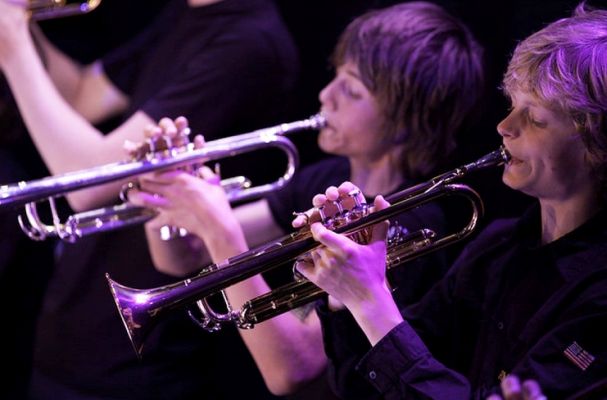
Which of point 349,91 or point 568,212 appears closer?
point 568,212


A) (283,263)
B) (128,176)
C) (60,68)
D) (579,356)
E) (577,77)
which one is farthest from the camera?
(60,68)

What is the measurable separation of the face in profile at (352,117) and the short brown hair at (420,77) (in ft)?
0.07

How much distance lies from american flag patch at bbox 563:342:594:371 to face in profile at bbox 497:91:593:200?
0.89ft

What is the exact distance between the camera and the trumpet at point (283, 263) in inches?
61.2

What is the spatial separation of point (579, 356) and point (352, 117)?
3.01ft

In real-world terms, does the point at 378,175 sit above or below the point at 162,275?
above

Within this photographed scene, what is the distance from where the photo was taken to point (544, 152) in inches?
57.4

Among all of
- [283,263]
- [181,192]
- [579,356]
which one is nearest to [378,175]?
[181,192]

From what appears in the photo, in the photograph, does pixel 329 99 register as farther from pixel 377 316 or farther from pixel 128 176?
pixel 377 316

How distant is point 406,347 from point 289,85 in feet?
3.53

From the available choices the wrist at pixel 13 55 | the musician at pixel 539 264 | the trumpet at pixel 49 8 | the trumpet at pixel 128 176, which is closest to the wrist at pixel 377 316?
the musician at pixel 539 264

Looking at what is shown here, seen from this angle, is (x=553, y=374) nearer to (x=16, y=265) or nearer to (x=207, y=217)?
(x=207, y=217)

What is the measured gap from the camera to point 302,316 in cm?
192

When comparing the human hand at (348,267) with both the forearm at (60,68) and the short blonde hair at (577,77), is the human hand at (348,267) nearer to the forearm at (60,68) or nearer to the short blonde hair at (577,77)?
the short blonde hair at (577,77)
